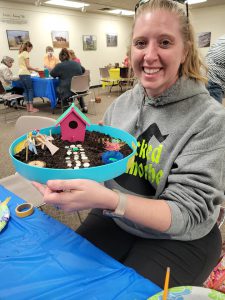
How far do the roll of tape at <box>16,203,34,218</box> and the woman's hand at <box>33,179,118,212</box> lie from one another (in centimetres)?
35

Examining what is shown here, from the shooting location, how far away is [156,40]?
31.7 inches

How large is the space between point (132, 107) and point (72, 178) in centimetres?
58

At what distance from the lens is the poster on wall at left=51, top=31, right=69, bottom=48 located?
7.66 meters

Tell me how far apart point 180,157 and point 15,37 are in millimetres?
7369

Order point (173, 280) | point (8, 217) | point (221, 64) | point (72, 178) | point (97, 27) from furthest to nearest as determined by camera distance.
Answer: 1. point (97, 27)
2. point (221, 64)
3. point (8, 217)
4. point (173, 280)
5. point (72, 178)

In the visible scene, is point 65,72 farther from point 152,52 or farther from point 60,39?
point 152,52

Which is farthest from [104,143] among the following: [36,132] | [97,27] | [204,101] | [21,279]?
[97,27]

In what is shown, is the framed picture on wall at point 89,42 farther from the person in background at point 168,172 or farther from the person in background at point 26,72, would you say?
the person in background at point 168,172

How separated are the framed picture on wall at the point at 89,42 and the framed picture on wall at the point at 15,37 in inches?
88.0

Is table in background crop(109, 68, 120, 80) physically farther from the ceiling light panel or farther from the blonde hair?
the blonde hair

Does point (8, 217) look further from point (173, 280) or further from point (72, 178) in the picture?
point (173, 280)

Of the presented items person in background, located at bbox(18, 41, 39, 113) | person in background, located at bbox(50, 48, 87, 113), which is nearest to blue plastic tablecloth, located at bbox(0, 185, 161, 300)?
person in background, located at bbox(50, 48, 87, 113)

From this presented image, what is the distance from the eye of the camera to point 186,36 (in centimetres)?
85

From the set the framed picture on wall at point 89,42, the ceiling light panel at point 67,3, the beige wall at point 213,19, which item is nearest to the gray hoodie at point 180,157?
the ceiling light panel at point 67,3
